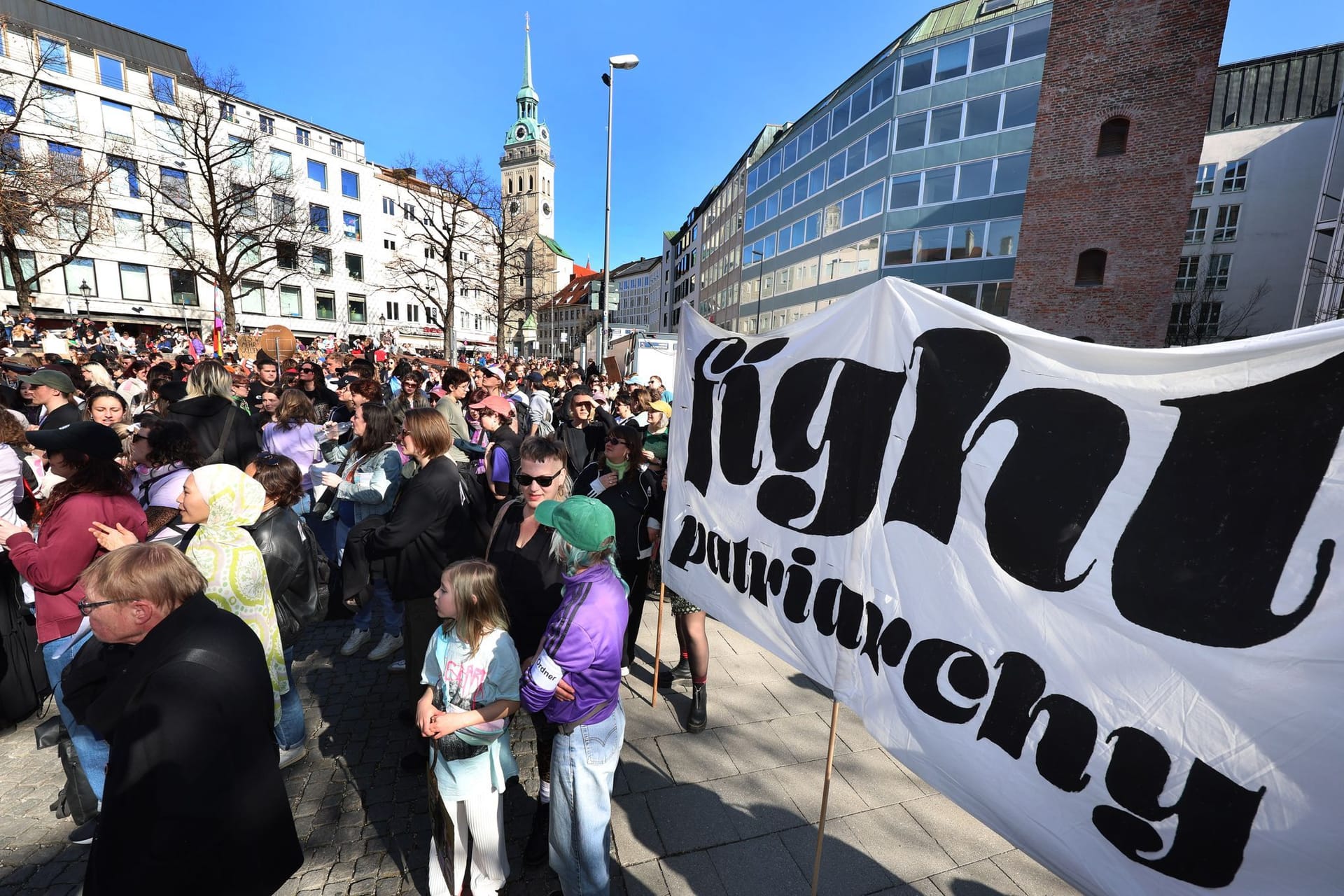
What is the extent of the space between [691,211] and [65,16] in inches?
1982

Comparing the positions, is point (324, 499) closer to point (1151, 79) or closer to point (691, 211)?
point (1151, 79)

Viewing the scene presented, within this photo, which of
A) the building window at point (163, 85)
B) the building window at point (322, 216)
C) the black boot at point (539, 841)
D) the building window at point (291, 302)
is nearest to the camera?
the black boot at point (539, 841)

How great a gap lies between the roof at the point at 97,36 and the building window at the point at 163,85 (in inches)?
23.9

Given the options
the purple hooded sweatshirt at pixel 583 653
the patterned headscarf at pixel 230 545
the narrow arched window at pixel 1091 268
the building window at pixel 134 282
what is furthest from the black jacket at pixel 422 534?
the building window at pixel 134 282

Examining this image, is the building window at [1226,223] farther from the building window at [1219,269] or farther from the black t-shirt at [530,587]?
the black t-shirt at [530,587]

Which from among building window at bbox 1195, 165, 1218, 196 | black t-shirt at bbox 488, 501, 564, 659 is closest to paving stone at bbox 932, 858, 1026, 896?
black t-shirt at bbox 488, 501, 564, 659

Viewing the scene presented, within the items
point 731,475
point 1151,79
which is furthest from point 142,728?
point 1151,79

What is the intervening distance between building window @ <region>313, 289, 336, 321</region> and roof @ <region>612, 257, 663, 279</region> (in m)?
63.5

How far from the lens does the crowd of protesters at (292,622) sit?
172cm

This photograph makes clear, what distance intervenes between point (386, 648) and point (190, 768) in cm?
309

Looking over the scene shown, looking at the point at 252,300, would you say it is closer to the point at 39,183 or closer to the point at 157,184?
the point at 157,184

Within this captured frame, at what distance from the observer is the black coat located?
164 cm

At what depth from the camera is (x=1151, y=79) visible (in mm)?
17422

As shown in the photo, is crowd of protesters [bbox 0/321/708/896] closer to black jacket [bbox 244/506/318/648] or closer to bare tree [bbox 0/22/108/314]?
black jacket [bbox 244/506/318/648]
